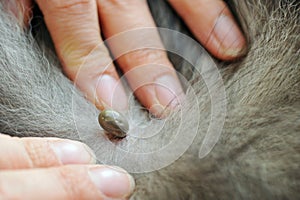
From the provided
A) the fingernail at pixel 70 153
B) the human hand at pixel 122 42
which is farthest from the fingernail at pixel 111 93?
the fingernail at pixel 70 153

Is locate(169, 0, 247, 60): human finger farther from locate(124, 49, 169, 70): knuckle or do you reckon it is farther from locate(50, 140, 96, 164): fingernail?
locate(50, 140, 96, 164): fingernail

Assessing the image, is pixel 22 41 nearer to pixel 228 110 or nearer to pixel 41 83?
Answer: pixel 41 83

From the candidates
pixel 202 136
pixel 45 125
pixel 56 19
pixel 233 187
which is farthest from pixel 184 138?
pixel 56 19

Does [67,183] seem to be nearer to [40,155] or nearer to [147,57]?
[40,155]

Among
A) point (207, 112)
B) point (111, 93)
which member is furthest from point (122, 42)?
point (207, 112)

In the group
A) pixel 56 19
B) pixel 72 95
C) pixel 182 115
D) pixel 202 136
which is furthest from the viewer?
pixel 56 19

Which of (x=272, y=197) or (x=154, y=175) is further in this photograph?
(x=154, y=175)

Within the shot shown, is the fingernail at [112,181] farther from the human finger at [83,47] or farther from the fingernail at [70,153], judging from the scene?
the human finger at [83,47]
